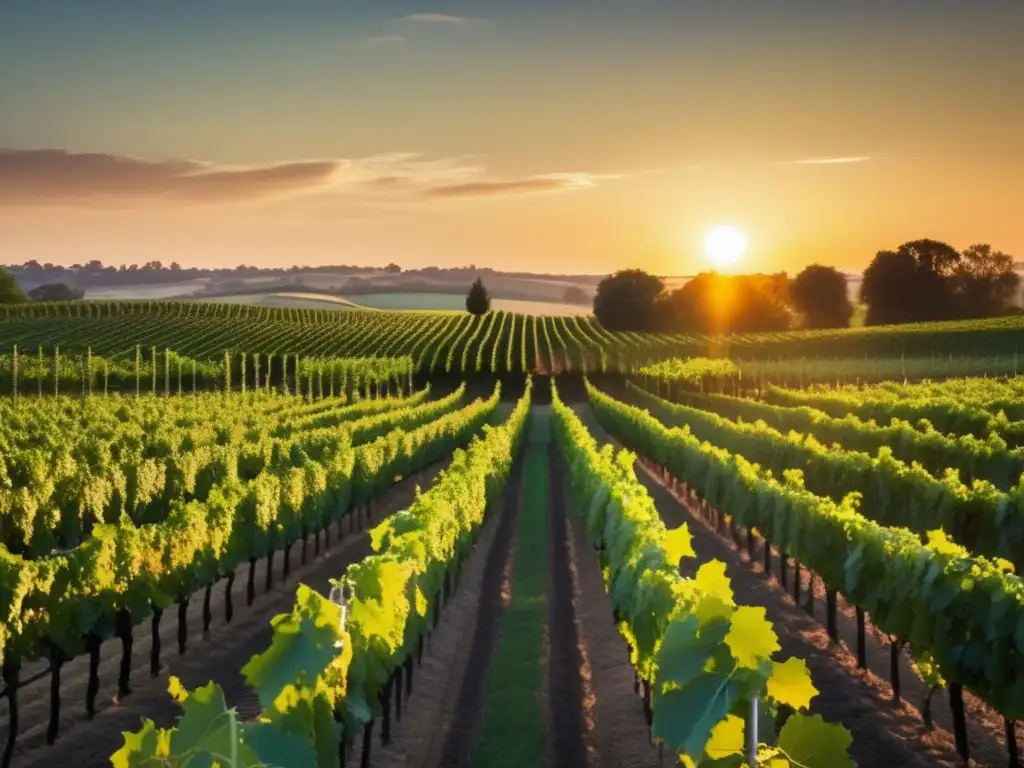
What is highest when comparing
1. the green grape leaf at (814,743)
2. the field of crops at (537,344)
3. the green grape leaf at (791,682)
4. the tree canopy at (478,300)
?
the tree canopy at (478,300)

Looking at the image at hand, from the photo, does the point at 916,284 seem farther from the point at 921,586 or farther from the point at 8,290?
the point at 921,586

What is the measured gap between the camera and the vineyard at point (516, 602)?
301 inches

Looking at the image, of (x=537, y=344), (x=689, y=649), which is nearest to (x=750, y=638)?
(x=689, y=649)

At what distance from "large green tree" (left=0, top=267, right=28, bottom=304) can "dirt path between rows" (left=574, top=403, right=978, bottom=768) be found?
137798 mm

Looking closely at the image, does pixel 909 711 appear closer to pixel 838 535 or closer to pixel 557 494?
pixel 838 535

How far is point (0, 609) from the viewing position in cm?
1195

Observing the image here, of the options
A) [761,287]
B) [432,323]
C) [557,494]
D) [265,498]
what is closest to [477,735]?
[265,498]

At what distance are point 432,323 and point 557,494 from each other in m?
95.3

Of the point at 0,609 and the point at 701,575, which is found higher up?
the point at 701,575

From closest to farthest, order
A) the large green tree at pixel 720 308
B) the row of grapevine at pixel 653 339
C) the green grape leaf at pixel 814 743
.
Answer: the green grape leaf at pixel 814 743
the row of grapevine at pixel 653 339
the large green tree at pixel 720 308

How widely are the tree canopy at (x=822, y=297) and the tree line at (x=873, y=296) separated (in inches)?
204

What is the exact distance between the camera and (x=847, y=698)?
44.3 ft

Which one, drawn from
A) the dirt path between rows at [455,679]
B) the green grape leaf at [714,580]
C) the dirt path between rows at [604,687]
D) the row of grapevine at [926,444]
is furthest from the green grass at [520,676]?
the row of grapevine at [926,444]

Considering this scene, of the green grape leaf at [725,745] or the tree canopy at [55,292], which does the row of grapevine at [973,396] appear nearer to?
the green grape leaf at [725,745]
